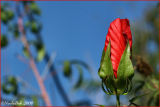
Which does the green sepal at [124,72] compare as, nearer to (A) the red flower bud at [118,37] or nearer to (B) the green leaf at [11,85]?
(A) the red flower bud at [118,37]

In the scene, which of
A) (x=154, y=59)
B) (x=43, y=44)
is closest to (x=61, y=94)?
(x=43, y=44)

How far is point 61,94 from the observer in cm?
95

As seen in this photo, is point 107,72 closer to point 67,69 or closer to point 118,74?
point 118,74

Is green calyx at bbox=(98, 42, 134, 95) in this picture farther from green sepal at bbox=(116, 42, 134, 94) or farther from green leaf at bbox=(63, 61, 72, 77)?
green leaf at bbox=(63, 61, 72, 77)

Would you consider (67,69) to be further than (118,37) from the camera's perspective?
Yes

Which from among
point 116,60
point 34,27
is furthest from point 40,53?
point 116,60

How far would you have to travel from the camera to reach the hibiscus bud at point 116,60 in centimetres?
27

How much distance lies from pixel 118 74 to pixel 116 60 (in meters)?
0.02

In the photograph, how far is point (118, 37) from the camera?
0.28 meters

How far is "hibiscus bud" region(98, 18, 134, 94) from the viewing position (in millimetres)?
274

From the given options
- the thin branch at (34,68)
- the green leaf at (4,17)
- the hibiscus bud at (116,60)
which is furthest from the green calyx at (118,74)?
the green leaf at (4,17)

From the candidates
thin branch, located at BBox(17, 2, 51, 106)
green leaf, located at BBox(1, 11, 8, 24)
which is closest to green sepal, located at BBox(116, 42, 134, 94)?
thin branch, located at BBox(17, 2, 51, 106)

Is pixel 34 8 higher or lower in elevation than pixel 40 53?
higher

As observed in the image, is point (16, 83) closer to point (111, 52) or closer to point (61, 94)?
point (61, 94)
